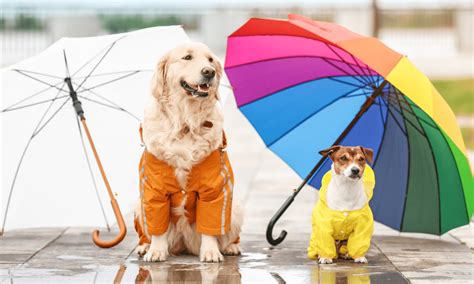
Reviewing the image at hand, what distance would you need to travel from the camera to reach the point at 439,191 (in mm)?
8188

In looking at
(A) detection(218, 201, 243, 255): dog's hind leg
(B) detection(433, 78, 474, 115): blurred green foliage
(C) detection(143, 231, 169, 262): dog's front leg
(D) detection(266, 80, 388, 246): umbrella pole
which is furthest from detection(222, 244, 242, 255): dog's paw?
(B) detection(433, 78, 474, 115): blurred green foliage

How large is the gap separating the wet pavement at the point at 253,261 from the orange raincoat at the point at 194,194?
30cm

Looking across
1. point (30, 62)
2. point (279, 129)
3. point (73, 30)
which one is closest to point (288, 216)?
point (279, 129)

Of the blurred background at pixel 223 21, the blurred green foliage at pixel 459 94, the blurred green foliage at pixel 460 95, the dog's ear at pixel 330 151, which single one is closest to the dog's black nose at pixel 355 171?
the dog's ear at pixel 330 151

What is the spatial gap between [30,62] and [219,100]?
5.20 ft

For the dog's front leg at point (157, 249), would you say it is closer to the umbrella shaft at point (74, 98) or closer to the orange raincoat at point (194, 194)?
the orange raincoat at point (194, 194)

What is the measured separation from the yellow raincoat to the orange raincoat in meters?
0.66

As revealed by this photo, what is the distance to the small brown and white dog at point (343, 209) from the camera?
7.38 meters

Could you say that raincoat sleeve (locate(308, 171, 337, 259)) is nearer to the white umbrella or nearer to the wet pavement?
the wet pavement

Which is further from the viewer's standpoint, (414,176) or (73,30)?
(73,30)

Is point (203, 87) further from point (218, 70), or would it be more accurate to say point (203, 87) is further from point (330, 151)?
point (330, 151)

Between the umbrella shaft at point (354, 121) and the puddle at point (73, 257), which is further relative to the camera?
the umbrella shaft at point (354, 121)

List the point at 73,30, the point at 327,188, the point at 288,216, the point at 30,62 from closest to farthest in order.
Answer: the point at 327,188 < the point at 30,62 < the point at 288,216 < the point at 73,30

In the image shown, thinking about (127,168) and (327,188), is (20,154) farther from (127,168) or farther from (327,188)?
(327,188)
